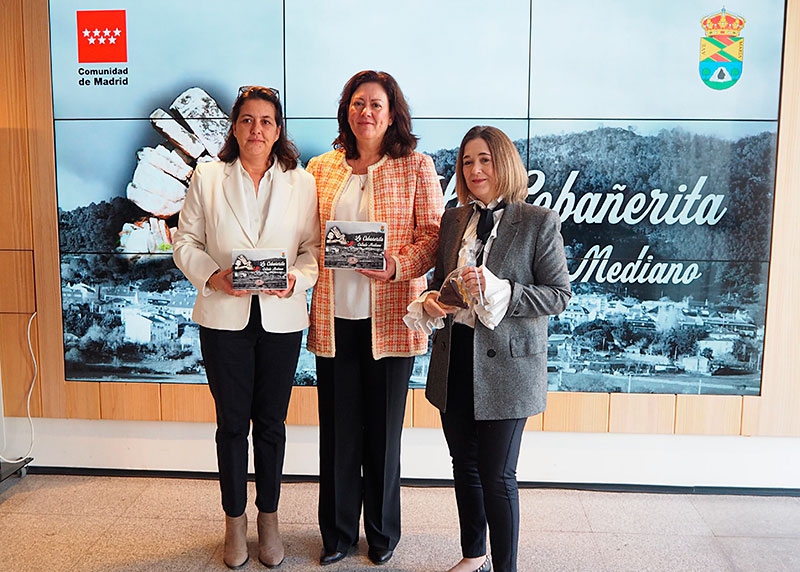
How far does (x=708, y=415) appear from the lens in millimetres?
3035

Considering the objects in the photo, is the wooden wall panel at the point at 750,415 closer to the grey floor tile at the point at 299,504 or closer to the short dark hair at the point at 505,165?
the short dark hair at the point at 505,165

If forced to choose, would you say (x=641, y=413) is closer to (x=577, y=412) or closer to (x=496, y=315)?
(x=577, y=412)

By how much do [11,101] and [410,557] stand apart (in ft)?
8.79

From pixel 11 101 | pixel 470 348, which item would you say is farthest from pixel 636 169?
pixel 11 101

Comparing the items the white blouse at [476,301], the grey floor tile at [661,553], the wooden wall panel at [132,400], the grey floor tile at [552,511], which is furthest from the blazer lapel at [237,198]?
the grey floor tile at [661,553]

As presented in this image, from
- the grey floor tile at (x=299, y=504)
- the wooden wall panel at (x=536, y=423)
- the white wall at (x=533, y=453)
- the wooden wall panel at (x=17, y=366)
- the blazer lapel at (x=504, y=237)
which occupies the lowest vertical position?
the grey floor tile at (x=299, y=504)

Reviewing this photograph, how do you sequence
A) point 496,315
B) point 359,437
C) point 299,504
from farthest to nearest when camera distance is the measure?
point 299,504 < point 359,437 < point 496,315

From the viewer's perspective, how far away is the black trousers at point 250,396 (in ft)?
7.47

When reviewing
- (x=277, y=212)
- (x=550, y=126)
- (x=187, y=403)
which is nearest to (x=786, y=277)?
(x=550, y=126)

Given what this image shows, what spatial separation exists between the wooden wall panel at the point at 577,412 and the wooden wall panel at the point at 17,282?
249 centimetres

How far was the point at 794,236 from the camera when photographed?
292 centimetres

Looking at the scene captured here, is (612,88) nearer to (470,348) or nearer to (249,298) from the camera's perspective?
(470,348)

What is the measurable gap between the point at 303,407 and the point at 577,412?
4.20 ft

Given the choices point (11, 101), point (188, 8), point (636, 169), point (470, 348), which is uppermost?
point (188, 8)
